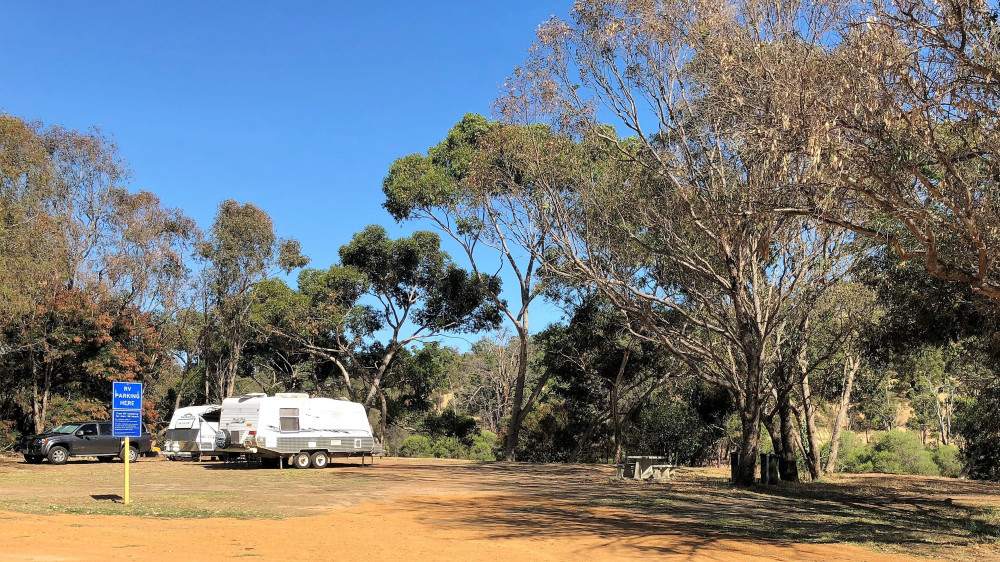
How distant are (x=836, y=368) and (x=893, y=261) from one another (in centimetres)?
957

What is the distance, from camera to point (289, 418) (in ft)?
80.6

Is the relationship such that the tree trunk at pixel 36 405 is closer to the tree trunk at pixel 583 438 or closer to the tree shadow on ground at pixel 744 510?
the tree shadow on ground at pixel 744 510

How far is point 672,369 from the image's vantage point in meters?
33.7

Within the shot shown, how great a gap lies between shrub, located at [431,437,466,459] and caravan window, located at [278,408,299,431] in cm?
1528

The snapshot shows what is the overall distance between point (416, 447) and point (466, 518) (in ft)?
88.1

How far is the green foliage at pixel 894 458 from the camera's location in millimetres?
33125

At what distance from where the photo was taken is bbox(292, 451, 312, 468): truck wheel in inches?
981

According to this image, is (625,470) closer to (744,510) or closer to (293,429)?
(744,510)

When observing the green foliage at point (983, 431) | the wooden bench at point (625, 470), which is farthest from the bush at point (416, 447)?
the green foliage at point (983, 431)

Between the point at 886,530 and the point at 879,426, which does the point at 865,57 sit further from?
the point at 879,426

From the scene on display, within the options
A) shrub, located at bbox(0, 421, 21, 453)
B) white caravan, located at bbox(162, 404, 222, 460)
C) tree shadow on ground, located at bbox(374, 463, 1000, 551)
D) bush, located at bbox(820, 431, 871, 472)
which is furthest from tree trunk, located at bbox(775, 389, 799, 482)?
shrub, located at bbox(0, 421, 21, 453)

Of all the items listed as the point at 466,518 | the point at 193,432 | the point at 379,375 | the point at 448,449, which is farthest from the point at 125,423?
the point at 448,449

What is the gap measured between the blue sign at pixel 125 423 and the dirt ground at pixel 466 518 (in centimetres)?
125

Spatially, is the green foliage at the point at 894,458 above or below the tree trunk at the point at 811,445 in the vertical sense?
below
